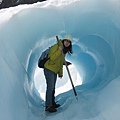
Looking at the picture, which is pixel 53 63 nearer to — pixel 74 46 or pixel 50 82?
pixel 50 82

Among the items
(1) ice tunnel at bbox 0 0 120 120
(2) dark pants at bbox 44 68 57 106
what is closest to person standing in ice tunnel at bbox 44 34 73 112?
(2) dark pants at bbox 44 68 57 106

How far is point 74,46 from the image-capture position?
6047 millimetres

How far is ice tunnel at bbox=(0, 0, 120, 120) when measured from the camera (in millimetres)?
3734

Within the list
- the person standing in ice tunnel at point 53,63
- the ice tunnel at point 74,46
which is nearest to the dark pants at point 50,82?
the person standing in ice tunnel at point 53,63

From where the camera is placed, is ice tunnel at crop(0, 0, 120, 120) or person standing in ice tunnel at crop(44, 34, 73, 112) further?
person standing in ice tunnel at crop(44, 34, 73, 112)

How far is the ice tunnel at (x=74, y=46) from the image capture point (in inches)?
147

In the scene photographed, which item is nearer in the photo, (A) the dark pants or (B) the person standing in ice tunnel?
(B) the person standing in ice tunnel

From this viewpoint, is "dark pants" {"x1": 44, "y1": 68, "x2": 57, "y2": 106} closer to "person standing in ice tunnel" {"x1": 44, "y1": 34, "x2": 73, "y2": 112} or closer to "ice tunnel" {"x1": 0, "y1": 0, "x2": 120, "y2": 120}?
"person standing in ice tunnel" {"x1": 44, "y1": 34, "x2": 73, "y2": 112}

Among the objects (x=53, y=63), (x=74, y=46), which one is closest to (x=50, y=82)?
(x=53, y=63)

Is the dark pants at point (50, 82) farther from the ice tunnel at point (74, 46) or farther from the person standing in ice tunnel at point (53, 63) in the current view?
the ice tunnel at point (74, 46)

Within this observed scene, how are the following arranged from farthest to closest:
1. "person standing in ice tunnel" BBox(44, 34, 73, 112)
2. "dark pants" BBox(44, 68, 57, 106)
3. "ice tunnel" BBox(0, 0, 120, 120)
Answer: "dark pants" BBox(44, 68, 57, 106) → "person standing in ice tunnel" BBox(44, 34, 73, 112) → "ice tunnel" BBox(0, 0, 120, 120)

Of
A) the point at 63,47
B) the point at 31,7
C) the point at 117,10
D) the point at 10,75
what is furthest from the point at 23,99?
the point at 117,10

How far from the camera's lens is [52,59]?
3967 mm

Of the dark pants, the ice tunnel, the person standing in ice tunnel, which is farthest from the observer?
the dark pants
